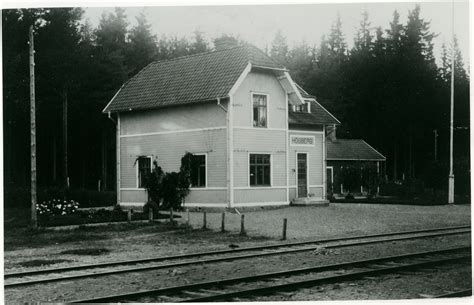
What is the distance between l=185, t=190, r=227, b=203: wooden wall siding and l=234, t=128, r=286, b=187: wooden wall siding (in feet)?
2.50

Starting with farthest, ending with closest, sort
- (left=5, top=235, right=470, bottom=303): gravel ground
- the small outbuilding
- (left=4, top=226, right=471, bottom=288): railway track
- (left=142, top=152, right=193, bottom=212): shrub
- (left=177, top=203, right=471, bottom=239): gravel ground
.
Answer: the small outbuilding, (left=142, top=152, right=193, bottom=212): shrub, (left=177, top=203, right=471, bottom=239): gravel ground, (left=4, top=226, right=471, bottom=288): railway track, (left=5, top=235, right=470, bottom=303): gravel ground

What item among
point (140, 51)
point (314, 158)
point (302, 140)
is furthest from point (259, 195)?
point (140, 51)

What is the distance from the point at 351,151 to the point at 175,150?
69.6 ft

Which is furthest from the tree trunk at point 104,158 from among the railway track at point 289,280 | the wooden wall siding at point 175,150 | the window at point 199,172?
the railway track at point 289,280

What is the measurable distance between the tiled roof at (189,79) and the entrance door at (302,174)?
512 centimetres

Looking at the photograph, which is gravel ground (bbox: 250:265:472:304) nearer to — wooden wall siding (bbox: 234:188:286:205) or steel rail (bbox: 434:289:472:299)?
steel rail (bbox: 434:289:472:299)

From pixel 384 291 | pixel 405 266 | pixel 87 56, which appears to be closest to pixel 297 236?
pixel 405 266

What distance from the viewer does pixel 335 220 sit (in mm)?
22672

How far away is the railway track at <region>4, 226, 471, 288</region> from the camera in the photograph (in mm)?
11242

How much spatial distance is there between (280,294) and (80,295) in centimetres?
310

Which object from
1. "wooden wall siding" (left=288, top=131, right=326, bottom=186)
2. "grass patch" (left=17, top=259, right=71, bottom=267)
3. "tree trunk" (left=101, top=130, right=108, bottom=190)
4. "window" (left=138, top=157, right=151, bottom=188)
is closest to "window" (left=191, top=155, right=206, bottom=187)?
"window" (left=138, top=157, right=151, bottom=188)

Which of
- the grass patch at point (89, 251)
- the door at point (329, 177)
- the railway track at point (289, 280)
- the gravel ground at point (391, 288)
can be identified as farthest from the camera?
the door at point (329, 177)

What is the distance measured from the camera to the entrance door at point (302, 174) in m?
30.2

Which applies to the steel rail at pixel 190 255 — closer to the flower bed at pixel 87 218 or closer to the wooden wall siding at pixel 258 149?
the flower bed at pixel 87 218
